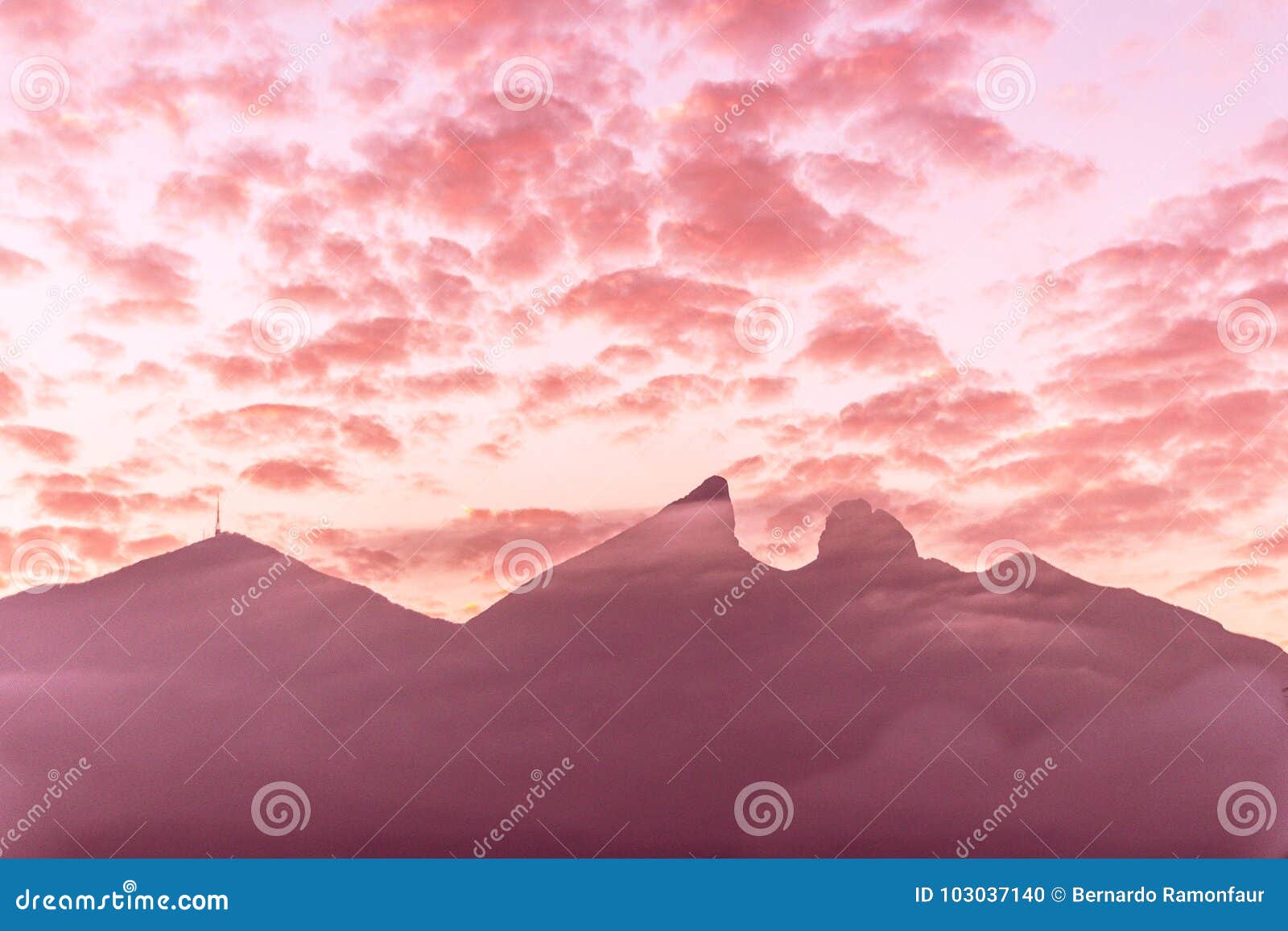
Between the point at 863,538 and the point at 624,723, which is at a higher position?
the point at 863,538

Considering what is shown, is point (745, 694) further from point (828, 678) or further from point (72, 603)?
point (72, 603)

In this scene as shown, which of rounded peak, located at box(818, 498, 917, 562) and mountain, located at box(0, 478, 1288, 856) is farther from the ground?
rounded peak, located at box(818, 498, 917, 562)

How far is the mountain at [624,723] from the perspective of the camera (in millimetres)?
86250

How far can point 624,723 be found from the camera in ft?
346

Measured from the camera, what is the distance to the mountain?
86250mm

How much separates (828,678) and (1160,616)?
138 ft

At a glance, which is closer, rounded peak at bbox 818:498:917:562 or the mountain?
the mountain

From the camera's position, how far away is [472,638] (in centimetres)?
13388

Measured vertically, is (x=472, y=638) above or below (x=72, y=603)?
above

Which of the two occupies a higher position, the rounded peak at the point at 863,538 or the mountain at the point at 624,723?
the rounded peak at the point at 863,538

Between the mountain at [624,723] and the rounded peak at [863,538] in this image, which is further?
the rounded peak at [863,538]

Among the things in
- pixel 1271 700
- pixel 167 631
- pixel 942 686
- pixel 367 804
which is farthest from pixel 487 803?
pixel 1271 700

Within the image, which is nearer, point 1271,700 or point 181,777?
point 181,777
